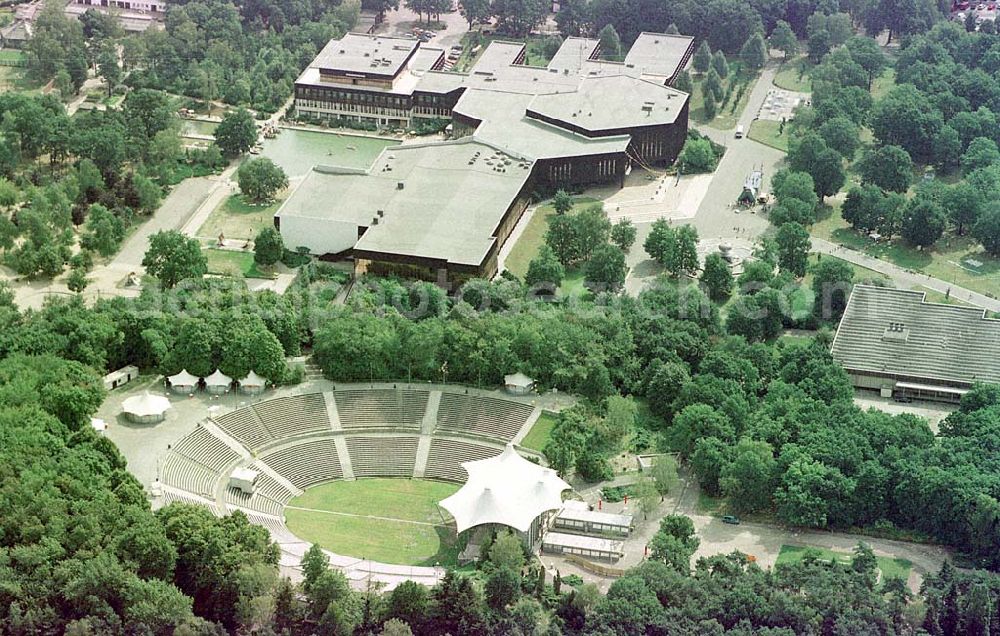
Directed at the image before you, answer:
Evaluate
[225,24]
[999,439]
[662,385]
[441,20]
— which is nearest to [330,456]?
[662,385]

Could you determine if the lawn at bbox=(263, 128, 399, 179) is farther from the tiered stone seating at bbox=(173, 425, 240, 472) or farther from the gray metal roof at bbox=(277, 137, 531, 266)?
the tiered stone seating at bbox=(173, 425, 240, 472)

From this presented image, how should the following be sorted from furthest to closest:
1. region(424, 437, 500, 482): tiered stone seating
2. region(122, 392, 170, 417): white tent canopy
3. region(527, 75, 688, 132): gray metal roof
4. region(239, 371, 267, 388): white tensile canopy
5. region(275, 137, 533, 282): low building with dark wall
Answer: region(527, 75, 688, 132): gray metal roof
region(275, 137, 533, 282): low building with dark wall
region(239, 371, 267, 388): white tensile canopy
region(122, 392, 170, 417): white tent canopy
region(424, 437, 500, 482): tiered stone seating

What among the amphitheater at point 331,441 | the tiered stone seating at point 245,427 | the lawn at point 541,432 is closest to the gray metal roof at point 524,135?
the amphitheater at point 331,441

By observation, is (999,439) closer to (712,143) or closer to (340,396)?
(340,396)

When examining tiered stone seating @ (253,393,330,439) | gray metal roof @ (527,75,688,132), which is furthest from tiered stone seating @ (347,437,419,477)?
gray metal roof @ (527,75,688,132)

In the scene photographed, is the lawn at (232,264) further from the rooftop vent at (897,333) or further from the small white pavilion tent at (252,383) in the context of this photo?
the rooftop vent at (897,333)
